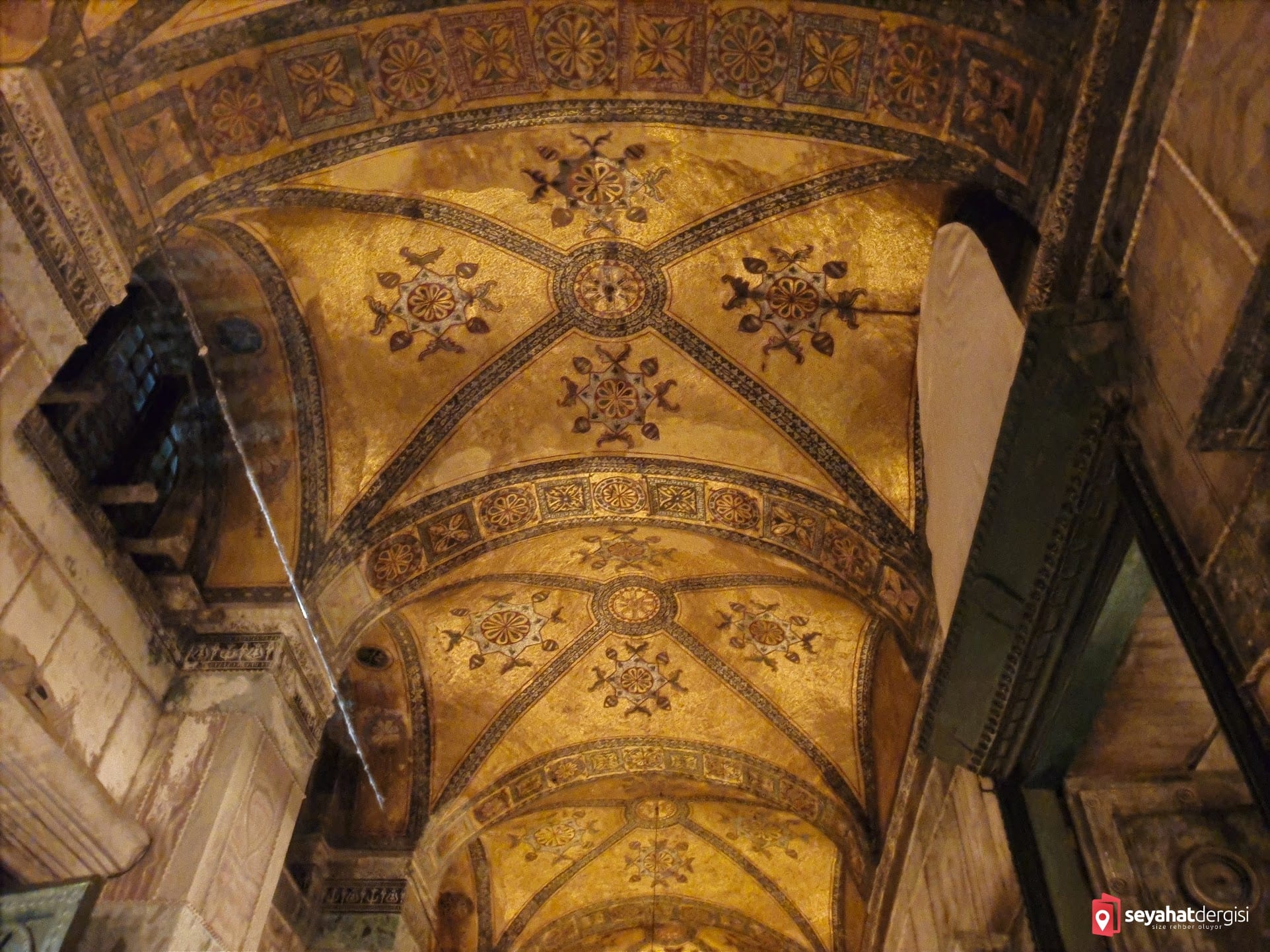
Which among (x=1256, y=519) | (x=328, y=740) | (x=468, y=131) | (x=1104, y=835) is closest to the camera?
(x=1256, y=519)

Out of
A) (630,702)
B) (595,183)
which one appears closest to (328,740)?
(630,702)

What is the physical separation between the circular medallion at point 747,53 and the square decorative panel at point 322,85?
1621mm

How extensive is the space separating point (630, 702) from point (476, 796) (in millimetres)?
1508

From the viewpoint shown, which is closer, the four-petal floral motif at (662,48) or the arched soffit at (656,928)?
the four-petal floral motif at (662,48)

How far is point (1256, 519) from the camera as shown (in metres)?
2.63

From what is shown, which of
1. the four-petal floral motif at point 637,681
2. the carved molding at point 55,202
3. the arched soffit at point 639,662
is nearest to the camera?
the carved molding at point 55,202

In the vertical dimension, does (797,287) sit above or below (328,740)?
above

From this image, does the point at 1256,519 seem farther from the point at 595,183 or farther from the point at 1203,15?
the point at 595,183

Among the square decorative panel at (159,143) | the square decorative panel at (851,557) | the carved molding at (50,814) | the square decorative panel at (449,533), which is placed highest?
the square decorative panel at (449,533)

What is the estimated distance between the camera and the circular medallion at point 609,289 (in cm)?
637

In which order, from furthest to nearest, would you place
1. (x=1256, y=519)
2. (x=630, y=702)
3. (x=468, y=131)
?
(x=630, y=702) < (x=468, y=131) < (x=1256, y=519)

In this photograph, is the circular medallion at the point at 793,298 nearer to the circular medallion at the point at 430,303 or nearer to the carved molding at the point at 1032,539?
the circular medallion at the point at 430,303

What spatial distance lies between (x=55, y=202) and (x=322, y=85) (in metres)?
1.32

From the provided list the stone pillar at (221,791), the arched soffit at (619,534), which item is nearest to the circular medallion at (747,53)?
the arched soffit at (619,534)
